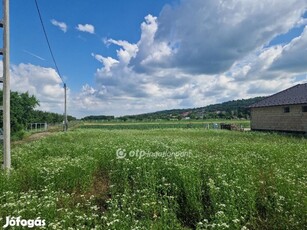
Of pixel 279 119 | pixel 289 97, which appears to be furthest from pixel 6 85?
pixel 289 97

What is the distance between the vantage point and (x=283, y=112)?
2847cm

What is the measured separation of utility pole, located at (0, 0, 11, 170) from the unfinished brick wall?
25.7 metres

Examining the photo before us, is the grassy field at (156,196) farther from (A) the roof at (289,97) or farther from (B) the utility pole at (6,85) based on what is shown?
(A) the roof at (289,97)

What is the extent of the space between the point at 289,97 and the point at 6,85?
28916 millimetres

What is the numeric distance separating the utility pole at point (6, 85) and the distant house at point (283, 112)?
25620 millimetres

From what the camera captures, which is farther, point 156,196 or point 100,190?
point 100,190

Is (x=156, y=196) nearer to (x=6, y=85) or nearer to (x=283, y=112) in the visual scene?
(x=6, y=85)

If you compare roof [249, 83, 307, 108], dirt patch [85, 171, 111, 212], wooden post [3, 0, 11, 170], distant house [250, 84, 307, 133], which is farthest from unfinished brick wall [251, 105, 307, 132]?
wooden post [3, 0, 11, 170]

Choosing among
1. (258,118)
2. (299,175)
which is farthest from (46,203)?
(258,118)

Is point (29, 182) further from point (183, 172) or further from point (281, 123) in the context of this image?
point (281, 123)

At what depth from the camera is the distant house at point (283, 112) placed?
25.9 m

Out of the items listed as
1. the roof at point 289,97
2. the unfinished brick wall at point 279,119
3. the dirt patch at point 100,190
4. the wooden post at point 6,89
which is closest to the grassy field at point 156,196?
the dirt patch at point 100,190

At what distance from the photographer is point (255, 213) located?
5.55 metres

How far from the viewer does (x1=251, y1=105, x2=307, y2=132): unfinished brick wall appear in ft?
84.9
